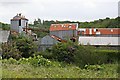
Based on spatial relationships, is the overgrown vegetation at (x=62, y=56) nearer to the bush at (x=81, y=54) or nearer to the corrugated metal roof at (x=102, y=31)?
the bush at (x=81, y=54)

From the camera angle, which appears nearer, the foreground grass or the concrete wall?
the foreground grass

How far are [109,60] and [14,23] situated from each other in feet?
53.7

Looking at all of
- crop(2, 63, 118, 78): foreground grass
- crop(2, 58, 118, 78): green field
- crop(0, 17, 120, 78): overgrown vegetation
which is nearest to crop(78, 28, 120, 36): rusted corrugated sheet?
crop(0, 17, 120, 78): overgrown vegetation

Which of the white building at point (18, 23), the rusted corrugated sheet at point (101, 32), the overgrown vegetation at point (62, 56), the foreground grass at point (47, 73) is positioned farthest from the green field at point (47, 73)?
the rusted corrugated sheet at point (101, 32)

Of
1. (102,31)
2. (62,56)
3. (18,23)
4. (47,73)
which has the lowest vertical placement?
(62,56)

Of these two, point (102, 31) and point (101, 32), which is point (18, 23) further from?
point (102, 31)

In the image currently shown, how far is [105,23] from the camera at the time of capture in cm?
3803

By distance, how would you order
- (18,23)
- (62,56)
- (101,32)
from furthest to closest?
(101,32)
(18,23)
(62,56)

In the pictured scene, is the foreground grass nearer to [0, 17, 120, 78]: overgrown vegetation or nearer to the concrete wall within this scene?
[0, 17, 120, 78]: overgrown vegetation

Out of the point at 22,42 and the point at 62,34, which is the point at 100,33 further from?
the point at 22,42

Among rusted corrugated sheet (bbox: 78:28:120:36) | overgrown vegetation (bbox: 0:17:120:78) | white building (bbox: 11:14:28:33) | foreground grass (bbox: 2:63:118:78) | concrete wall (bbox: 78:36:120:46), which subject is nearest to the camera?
foreground grass (bbox: 2:63:118:78)

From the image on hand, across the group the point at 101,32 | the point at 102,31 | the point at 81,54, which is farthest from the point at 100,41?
the point at 81,54

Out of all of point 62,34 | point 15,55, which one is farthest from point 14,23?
point 15,55

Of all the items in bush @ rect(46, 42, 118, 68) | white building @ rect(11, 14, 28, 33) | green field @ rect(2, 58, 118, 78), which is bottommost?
bush @ rect(46, 42, 118, 68)
